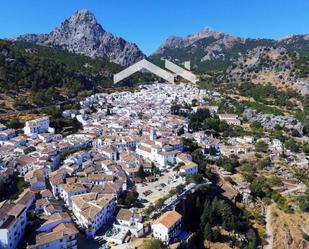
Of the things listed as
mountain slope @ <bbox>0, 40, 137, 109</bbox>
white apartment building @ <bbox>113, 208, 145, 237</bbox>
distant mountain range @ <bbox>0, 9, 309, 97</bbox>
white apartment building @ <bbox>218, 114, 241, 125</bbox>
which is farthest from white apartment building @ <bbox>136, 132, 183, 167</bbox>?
distant mountain range @ <bbox>0, 9, 309, 97</bbox>

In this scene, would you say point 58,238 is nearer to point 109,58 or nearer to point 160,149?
point 160,149

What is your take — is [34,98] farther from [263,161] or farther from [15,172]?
[263,161]

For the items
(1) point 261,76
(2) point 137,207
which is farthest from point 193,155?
(1) point 261,76

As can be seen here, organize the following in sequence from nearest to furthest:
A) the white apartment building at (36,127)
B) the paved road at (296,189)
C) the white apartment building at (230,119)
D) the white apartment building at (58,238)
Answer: the white apartment building at (58,238), the paved road at (296,189), the white apartment building at (36,127), the white apartment building at (230,119)

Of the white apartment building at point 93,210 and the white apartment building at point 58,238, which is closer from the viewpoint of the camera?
the white apartment building at point 58,238

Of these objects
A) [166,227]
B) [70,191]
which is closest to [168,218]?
[166,227]

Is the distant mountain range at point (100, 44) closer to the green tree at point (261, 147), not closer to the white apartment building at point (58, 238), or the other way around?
the green tree at point (261, 147)

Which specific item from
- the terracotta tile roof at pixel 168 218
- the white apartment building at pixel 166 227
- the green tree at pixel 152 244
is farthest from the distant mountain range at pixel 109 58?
the green tree at pixel 152 244
